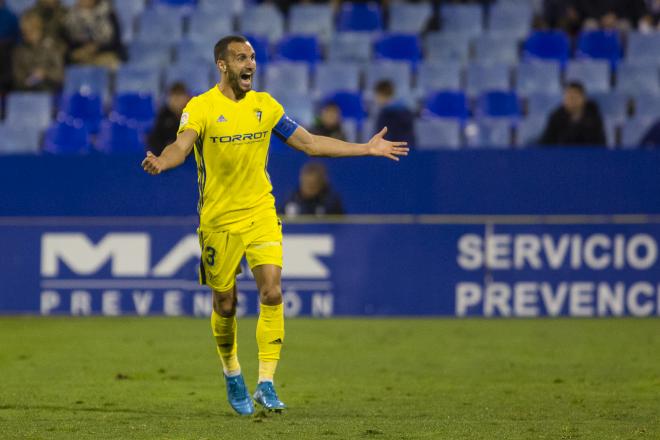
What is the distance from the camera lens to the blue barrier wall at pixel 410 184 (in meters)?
13.1

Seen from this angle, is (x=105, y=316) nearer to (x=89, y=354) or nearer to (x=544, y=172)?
(x=89, y=354)

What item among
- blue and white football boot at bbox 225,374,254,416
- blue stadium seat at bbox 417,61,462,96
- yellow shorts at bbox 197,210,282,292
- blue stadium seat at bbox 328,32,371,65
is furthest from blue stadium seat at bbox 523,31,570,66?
blue and white football boot at bbox 225,374,254,416

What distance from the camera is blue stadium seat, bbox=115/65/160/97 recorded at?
16.3m

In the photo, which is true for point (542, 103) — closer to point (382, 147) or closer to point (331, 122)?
point (331, 122)

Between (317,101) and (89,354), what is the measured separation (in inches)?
A: 238

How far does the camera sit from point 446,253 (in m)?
12.9

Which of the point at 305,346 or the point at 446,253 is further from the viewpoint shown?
the point at 446,253

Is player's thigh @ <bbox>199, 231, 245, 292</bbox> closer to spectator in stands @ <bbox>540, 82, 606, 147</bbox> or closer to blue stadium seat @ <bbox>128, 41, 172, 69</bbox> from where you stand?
spectator in stands @ <bbox>540, 82, 606, 147</bbox>

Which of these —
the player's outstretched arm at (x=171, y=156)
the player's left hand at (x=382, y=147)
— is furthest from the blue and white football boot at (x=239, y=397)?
the player's left hand at (x=382, y=147)

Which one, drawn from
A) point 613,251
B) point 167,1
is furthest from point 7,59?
point 613,251

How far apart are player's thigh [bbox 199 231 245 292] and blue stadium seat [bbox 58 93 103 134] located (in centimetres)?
882

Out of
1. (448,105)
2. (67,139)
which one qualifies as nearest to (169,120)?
(67,139)

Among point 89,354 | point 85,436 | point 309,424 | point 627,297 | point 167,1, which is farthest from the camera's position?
point 167,1

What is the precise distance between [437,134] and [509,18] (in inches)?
109
